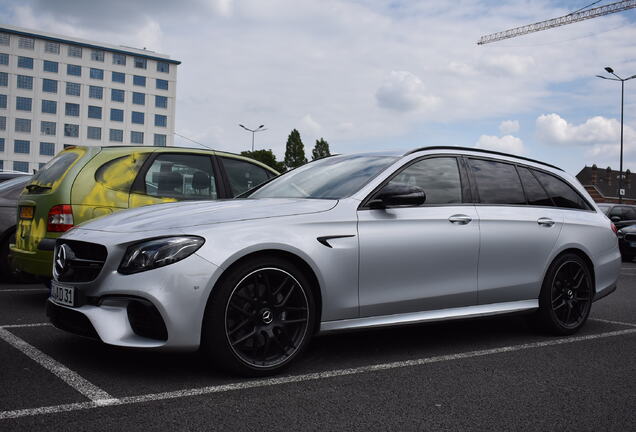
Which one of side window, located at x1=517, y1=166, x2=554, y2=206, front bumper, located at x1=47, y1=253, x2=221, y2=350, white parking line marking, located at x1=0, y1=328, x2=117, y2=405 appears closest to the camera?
white parking line marking, located at x1=0, y1=328, x2=117, y2=405

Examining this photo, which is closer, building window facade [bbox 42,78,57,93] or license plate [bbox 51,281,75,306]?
license plate [bbox 51,281,75,306]

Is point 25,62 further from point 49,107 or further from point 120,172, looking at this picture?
point 120,172

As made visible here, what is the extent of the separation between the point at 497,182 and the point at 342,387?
252 cm

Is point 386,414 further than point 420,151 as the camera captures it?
No

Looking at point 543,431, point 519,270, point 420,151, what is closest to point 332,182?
point 420,151

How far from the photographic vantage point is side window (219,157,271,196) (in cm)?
725

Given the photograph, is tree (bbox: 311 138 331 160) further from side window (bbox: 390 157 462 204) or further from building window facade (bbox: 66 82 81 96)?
side window (bbox: 390 157 462 204)

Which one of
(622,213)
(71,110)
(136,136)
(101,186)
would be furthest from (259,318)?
(136,136)

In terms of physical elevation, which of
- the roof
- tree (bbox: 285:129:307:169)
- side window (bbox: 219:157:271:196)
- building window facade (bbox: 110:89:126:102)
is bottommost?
side window (bbox: 219:157:271:196)

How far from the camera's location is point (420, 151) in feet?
16.7

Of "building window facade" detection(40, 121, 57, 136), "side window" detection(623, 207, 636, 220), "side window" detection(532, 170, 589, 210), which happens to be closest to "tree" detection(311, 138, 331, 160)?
"building window facade" detection(40, 121, 57, 136)

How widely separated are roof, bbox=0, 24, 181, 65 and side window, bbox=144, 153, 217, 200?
8528 centimetres

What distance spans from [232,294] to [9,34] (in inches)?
3516

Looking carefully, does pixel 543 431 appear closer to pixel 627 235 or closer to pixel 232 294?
pixel 232 294
